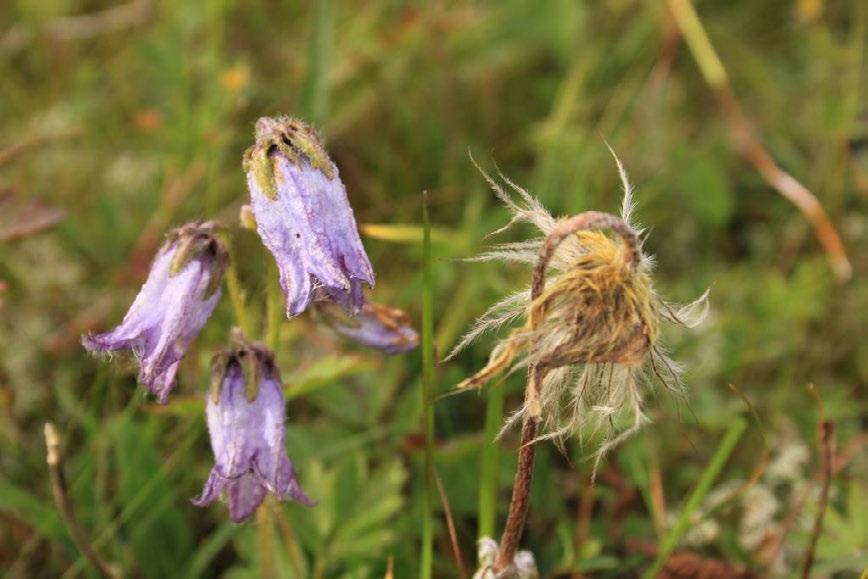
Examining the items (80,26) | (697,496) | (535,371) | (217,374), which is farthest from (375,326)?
(80,26)

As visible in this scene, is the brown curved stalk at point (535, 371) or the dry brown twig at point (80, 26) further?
the dry brown twig at point (80, 26)

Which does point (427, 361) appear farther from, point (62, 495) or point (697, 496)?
point (62, 495)

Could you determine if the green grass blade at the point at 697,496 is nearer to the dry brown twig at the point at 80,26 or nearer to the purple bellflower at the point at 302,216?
the purple bellflower at the point at 302,216

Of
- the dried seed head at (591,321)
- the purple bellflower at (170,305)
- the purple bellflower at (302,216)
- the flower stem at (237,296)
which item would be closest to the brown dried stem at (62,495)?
the purple bellflower at (170,305)

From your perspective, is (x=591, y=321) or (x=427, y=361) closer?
(x=591, y=321)

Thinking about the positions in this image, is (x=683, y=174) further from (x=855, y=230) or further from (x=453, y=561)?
(x=453, y=561)

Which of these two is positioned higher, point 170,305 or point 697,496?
point 170,305
